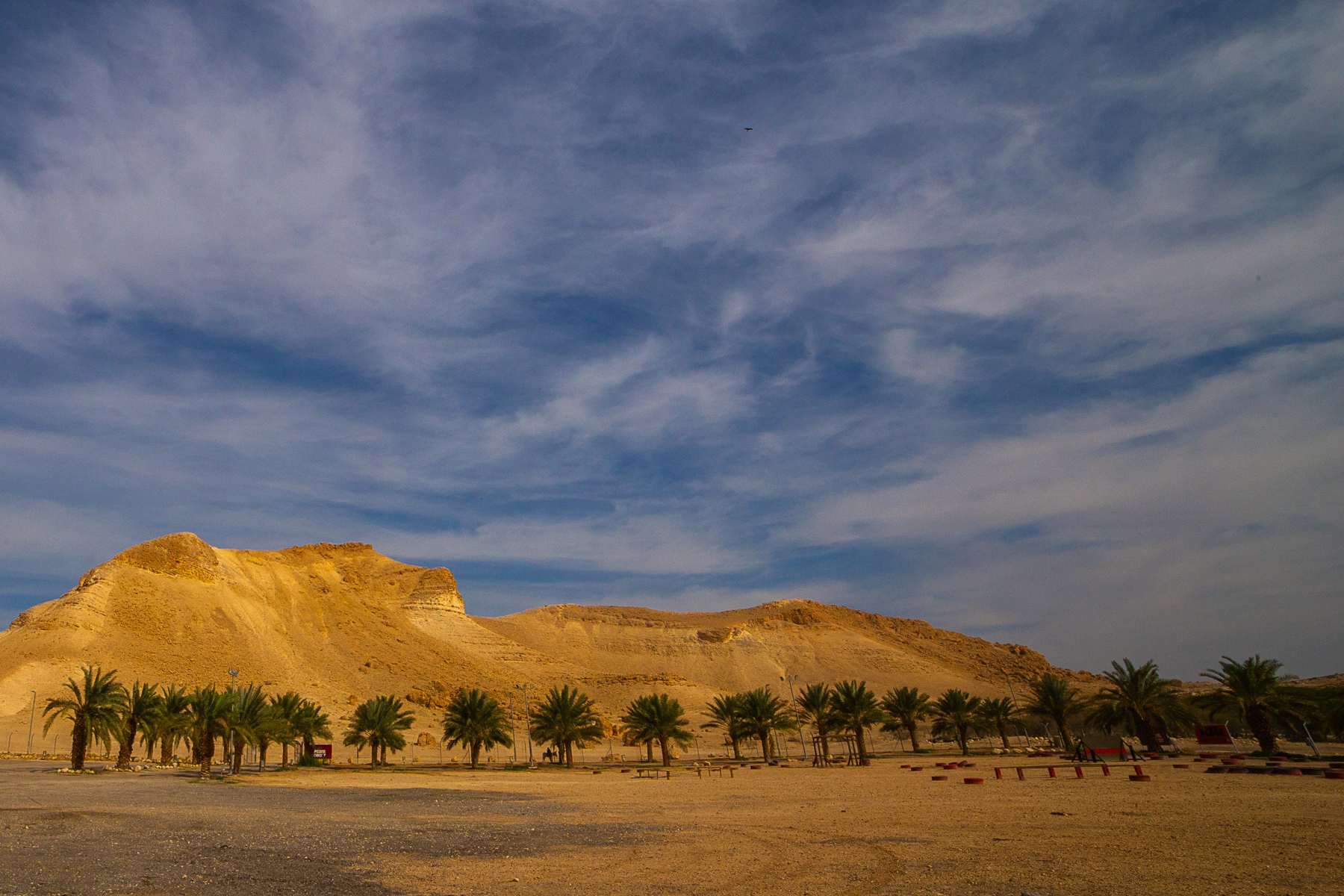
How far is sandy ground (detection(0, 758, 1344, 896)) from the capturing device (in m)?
10.8

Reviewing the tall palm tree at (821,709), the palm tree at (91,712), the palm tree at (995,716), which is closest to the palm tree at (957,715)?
the palm tree at (995,716)

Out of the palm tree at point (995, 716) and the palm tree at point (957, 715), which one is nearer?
the palm tree at point (957, 715)

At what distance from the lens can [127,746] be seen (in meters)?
43.1

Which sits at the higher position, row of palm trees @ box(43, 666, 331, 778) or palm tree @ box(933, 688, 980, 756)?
row of palm trees @ box(43, 666, 331, 778)

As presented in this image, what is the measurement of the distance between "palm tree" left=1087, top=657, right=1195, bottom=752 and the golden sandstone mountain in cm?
6535

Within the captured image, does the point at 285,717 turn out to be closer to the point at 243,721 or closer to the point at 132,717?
the point at 132,717

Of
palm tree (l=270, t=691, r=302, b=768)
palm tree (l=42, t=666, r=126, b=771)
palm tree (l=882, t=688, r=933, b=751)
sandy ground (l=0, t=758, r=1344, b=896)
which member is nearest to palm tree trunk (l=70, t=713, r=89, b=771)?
palm tree (l=42, t=666, r=126, b=771)

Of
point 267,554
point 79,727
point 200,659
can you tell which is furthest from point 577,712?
point 267,554

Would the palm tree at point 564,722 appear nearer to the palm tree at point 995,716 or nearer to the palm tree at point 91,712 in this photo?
the palm tree at point 91,712

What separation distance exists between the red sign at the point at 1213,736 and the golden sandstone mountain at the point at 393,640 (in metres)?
63.7

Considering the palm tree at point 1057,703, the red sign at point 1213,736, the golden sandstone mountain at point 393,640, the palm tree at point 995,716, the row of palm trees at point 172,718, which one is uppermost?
the golden sandstone mountain at point 393,640

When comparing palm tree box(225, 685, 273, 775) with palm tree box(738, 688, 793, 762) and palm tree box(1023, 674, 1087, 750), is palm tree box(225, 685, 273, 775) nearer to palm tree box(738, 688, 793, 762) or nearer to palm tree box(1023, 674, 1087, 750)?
palm tree box(738, 688, 793, 762)

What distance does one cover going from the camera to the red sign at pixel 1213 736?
48.8 meters

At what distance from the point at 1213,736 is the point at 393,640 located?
9796 centimetres
